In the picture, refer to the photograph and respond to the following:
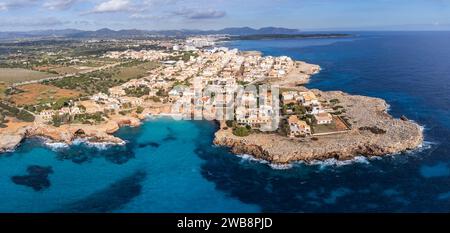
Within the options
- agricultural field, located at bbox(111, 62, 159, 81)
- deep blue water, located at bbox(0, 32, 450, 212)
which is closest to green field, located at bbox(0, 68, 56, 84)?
agricultural field, located at bbox(111, 62, 159, 81)

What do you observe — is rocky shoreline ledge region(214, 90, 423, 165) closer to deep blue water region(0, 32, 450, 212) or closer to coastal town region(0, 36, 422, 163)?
coastal town region(0, 36, 422, 163)

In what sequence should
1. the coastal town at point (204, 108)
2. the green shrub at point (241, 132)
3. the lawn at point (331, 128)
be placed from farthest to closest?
the lawn at point (331, 128) → the green shrub at point (241, 132) → the coastal town at point (204, 108)

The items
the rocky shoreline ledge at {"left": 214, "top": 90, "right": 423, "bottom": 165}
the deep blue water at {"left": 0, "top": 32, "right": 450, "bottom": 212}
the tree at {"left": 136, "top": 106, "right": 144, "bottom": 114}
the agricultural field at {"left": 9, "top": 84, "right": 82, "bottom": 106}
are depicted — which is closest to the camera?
the deep blue water at {"left": 0, "top": 32, "right": 450, "bottom": 212}

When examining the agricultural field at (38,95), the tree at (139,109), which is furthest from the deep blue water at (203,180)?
the agricultural field at (38,95)

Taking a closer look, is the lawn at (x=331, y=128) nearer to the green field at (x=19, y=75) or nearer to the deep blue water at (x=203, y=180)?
the deep blue water at (x=203, y=180)

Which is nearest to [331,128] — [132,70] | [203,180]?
[203,180]

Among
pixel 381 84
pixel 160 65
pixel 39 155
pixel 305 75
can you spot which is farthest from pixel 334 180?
pixel 160 65
